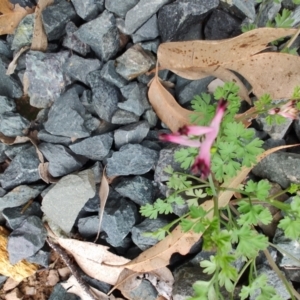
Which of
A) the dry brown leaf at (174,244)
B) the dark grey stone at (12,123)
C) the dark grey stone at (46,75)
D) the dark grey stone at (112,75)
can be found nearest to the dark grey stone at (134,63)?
the dark grey stone at (112,75)

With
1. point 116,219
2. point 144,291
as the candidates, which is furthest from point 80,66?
point 144,291

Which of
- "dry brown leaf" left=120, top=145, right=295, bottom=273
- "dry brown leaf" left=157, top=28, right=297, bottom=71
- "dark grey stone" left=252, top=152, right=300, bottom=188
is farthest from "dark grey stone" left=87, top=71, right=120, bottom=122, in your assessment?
"dark grey stone" left=252, top=152, right=300, bottom=188

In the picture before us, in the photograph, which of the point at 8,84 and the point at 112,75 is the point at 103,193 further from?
the point at 8,84

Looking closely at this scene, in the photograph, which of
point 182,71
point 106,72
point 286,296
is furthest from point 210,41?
point 286,296

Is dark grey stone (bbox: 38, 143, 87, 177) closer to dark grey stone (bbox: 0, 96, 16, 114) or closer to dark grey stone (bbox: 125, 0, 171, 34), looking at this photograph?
dark grey stone (bbox: 0, 96, 16, 114)

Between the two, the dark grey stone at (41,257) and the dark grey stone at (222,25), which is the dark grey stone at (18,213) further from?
the dark grey stone at (222,25)

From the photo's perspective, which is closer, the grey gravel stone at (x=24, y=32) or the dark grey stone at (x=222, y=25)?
the dark grey stone at (x=222, y=25)

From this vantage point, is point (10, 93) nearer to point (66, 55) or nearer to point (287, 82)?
point (66, 55)
